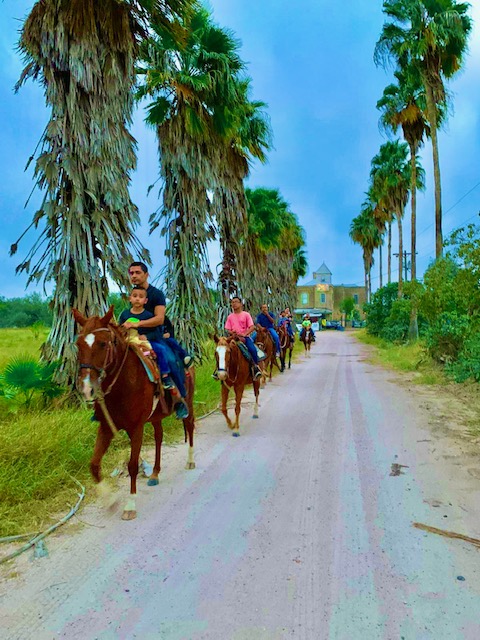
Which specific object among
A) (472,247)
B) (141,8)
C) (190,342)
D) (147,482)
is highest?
(141,8)

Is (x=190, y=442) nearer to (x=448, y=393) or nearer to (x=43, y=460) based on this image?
(x=43, y=460)

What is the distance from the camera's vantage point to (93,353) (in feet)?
12.3

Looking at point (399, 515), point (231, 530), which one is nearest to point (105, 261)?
point (231, 530)

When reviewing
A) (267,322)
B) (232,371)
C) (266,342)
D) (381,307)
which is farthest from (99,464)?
(381,307)

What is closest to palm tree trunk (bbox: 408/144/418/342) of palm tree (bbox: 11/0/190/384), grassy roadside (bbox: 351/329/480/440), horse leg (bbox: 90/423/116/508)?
grassy roadside (bbox: 351/329/480/440)

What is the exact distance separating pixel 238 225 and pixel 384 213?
25505 millimetres

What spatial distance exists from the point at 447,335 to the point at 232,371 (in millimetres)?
8884

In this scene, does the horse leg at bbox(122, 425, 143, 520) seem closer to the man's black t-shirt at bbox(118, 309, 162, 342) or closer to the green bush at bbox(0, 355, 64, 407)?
the man's black t-shirt at bbox(118, 309, 162, 342)

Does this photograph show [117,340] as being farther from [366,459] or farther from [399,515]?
[366,459]

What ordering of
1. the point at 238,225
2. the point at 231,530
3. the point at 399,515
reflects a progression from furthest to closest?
the point at 238,225
the point at 399,515
the point at 231,530

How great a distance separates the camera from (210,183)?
13.4 metres

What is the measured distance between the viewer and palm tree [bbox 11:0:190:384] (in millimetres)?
7293

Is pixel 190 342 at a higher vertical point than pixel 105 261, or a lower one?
lower

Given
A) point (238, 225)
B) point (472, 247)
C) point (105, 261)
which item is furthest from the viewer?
point (238, 225)
